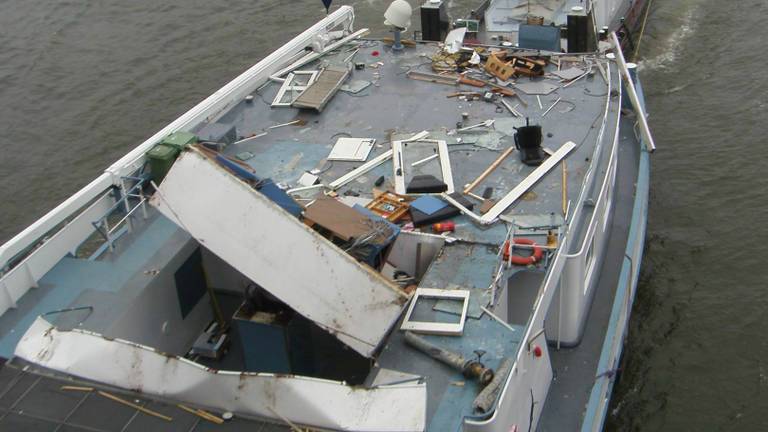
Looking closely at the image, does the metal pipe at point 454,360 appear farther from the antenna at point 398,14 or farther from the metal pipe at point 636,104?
the antenna at point 398,14

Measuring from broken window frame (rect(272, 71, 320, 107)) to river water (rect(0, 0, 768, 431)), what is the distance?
26.9 feet

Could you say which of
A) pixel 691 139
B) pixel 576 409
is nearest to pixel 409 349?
pixel 576 409

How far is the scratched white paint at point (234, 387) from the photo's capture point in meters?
7.65

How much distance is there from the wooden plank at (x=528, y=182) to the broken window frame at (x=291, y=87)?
5.16 metres

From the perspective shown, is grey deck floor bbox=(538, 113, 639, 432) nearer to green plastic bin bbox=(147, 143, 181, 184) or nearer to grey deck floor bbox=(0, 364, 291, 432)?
grey deck floor bbox=(0, 364, 291, 432)

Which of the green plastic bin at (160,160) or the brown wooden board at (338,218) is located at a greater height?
the green plastic bin at (160,160)

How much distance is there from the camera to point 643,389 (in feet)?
51.3

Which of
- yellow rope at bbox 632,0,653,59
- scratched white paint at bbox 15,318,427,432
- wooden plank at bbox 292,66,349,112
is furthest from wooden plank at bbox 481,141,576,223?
yellow rope at bbox 632,0,653,59

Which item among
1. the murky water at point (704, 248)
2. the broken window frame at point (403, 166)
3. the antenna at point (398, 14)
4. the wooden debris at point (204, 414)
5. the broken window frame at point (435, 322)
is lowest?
the murky water at point (704, 248)

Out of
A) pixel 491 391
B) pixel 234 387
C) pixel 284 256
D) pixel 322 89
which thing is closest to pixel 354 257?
pixel 284 256

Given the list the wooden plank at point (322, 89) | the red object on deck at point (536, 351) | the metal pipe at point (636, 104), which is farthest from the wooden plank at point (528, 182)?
the wooden plank at point (322, 89)

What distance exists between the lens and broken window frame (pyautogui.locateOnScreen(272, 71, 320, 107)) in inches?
627

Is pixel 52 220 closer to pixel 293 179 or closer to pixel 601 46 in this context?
pixel 293 179

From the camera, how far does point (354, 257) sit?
10914 millimetres
